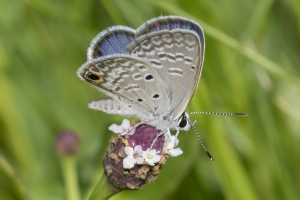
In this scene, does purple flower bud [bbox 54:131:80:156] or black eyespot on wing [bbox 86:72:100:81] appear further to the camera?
purple flower bud [bbox 54:131:80:156]

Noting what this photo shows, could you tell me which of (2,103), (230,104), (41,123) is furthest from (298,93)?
(2,103)

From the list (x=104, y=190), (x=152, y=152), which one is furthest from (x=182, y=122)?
(x=104, y=190)

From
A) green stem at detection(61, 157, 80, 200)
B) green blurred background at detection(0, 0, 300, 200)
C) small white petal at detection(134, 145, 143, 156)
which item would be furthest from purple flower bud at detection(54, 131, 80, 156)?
small white petal at detection(134, 145, 143, 156)

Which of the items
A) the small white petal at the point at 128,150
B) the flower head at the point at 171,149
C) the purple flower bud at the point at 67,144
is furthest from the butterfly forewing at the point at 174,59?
the purple flower bud at the point at 67,144

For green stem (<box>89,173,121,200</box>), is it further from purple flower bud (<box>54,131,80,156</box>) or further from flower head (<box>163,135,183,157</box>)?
purple flower bud (<box>54,131,80,156</box>)

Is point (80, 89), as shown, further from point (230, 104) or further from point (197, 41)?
point (197, 41)

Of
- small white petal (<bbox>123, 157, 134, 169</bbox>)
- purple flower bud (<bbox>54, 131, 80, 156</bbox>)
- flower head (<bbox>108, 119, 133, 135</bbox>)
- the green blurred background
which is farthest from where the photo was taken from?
the green blurred background

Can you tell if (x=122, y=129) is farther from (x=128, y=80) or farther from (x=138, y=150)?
(x=128, y=80)
